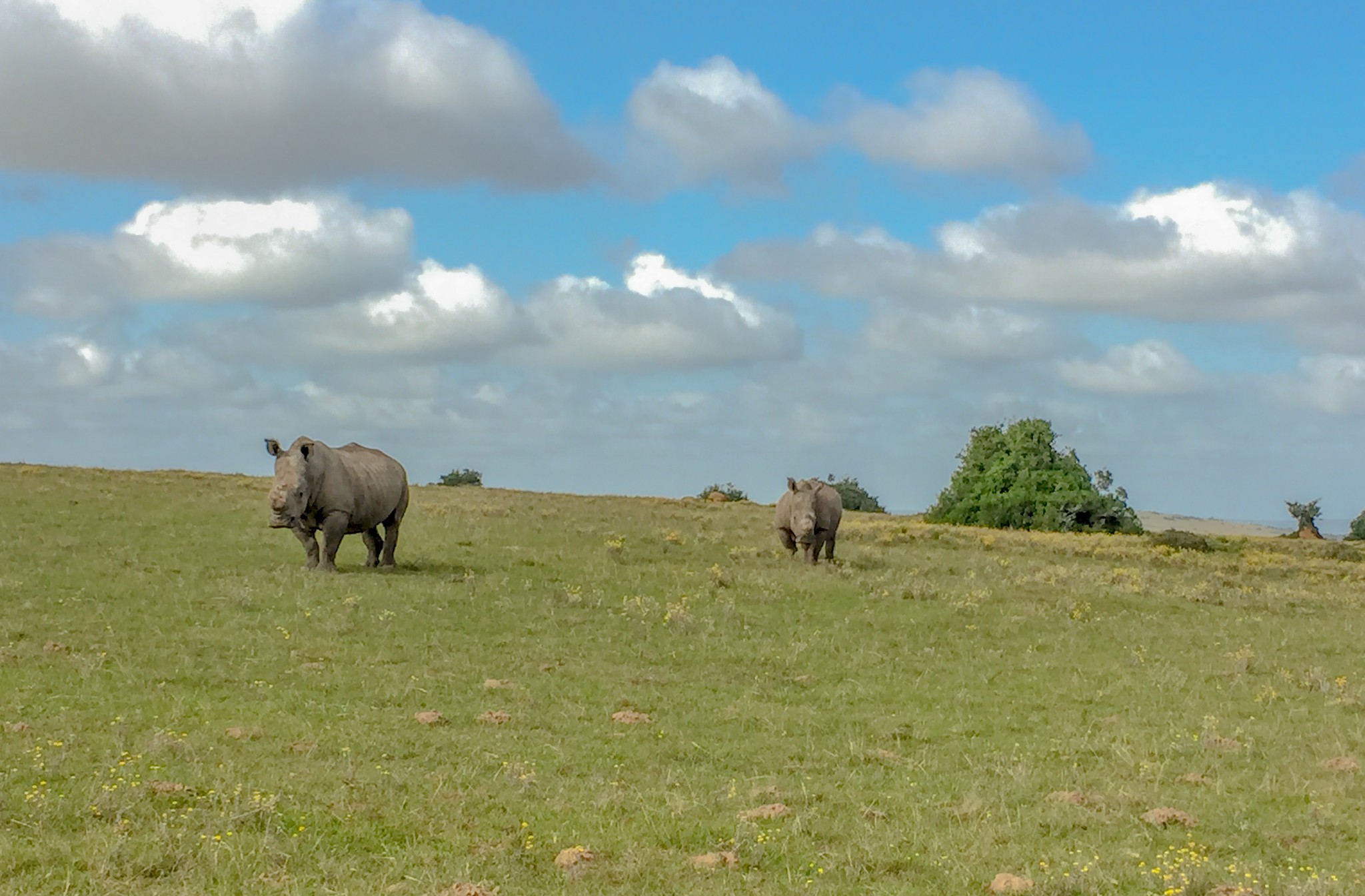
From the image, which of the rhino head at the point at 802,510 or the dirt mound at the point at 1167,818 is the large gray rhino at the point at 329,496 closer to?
the rhino head at the point at 802,510

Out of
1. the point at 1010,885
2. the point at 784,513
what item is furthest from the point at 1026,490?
the point at 1010,885

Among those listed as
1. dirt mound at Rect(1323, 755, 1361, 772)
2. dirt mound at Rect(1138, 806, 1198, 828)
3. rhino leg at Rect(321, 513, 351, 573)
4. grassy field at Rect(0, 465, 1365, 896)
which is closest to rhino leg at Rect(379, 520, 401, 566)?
grassy field at Rect(0, 465, 1365, 896)

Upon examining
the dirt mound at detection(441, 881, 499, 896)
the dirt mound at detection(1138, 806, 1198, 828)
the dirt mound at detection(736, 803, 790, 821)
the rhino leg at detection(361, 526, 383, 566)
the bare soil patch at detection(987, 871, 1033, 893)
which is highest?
the rhino leg at detection(361, 526, 383, 566)

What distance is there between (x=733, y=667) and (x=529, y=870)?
32.2ft

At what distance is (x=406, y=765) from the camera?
12.0m

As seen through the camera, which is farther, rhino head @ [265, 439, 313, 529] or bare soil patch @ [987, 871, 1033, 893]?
rhino head @ [265, 439, 313, 529]

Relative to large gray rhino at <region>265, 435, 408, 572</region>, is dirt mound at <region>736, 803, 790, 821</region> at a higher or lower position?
lower

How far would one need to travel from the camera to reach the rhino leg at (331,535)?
24.8 m

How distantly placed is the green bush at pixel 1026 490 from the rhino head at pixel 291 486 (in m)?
44.8

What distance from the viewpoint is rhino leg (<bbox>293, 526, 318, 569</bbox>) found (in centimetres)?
2475

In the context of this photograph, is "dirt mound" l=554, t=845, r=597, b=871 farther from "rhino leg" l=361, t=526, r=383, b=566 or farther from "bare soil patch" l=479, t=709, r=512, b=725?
"rhino leg" l=361, t=526, r=383, b=566

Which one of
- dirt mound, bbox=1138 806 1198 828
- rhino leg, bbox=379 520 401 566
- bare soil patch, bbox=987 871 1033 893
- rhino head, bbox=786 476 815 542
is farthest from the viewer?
rhino head, bbox=786 476 815 542

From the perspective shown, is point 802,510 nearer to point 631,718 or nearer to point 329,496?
point 329,496

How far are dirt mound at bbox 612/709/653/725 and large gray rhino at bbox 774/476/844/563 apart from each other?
16269 mm
